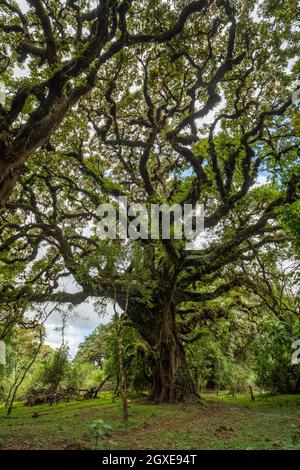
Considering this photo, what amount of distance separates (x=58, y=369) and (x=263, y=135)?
59.0 ft

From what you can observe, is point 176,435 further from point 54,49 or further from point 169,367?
point 54,49

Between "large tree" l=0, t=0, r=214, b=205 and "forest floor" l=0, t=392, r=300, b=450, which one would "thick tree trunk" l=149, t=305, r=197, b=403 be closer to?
"forest floor" l=0, t=392, r=300, b=450

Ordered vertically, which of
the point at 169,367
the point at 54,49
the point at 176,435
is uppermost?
the point at 54,49

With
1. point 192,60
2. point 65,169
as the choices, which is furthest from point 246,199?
point 65,169

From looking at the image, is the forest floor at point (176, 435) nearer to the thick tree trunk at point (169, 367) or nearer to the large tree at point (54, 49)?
the thick tree trunk at point (169, 367)

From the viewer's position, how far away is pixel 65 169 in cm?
1183

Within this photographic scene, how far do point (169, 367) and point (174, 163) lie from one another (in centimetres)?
769

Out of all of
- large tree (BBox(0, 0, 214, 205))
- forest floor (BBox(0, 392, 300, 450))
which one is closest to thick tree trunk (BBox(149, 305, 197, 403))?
forest floor (BBox(0, 392, 300, 450))

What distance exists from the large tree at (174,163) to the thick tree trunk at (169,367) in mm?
41

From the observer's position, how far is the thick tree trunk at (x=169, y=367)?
11.6 meters

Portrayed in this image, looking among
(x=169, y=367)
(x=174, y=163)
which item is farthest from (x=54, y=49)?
(x=169, y=367)

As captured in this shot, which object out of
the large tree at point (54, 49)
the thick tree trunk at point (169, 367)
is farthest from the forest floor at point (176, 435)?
the large tree at point (54, 49)

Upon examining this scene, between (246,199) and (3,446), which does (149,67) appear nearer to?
(246,199)

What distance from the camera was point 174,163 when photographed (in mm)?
12008
